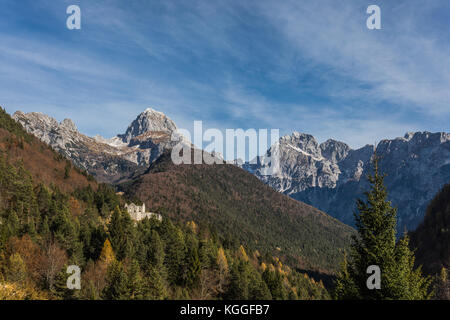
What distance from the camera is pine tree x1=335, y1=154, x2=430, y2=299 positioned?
2546 centimetres

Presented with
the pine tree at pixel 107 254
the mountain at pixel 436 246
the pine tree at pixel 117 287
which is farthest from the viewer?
the mountain at pixel 436 246

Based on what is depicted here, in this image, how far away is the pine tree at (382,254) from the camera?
1002 inches

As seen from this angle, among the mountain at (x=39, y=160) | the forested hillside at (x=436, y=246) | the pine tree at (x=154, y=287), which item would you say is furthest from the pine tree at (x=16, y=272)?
the forested hillside at (x=436, y=246)

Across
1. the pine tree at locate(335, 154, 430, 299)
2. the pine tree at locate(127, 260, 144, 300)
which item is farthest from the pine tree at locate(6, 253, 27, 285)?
the pine tree at locate(335, 154, 430, 299)

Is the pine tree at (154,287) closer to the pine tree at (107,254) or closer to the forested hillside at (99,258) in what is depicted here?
the forested hillside at (99,258)

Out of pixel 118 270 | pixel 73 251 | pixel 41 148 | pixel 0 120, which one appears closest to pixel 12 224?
pixel 73 251

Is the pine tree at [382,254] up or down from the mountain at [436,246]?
up

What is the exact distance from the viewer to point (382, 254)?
2658 cm

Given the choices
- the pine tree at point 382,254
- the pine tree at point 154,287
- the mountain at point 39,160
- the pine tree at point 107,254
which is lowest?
the pine tree at point 154,287

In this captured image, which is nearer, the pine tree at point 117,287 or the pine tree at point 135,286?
the pine tree at point 117,287

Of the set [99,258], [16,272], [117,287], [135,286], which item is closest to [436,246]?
[99,258]

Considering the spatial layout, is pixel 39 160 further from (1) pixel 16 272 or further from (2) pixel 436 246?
(2) pixel 436 246
